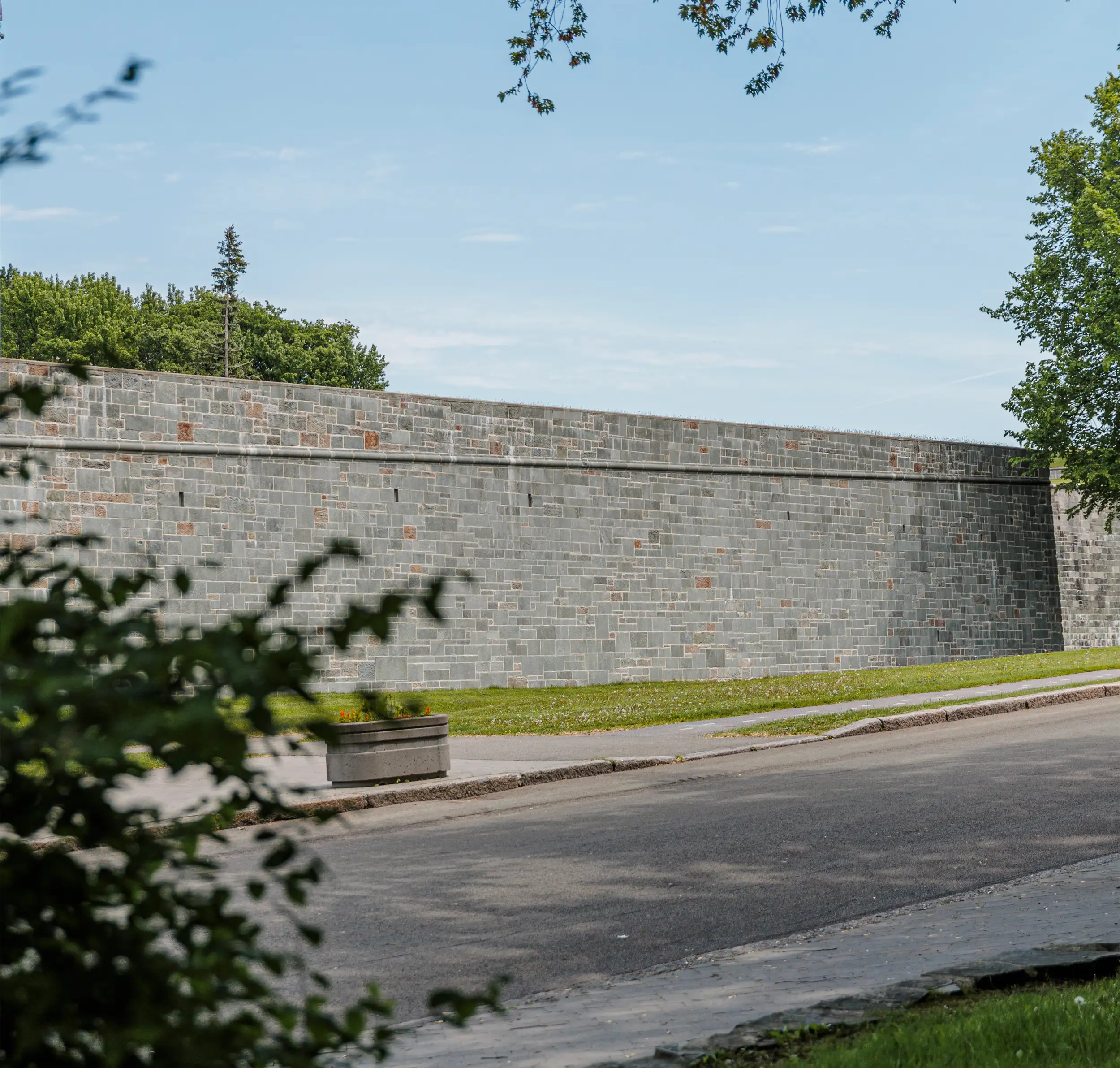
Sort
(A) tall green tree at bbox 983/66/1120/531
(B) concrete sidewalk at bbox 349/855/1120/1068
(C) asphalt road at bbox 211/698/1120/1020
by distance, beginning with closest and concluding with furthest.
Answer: (B) concrete sidewalk at bbox 349/855/1120/1068, (C) asphalt road at bbox 211/698/1120/1020, (A) tall green tree at bbox 983/66/1120/531

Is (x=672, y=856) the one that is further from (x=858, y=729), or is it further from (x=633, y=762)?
(x=858, y=729)

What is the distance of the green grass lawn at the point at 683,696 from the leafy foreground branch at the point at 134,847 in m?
13.8

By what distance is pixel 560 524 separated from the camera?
25.5 meters

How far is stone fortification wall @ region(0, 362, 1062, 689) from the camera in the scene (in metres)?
21.4

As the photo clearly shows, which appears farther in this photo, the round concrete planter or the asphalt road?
the round concrete planter

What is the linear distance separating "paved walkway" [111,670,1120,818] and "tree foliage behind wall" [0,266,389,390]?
1824 inches

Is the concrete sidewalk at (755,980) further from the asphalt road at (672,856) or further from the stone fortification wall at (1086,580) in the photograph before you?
the stone fortification wall at (1086,580)

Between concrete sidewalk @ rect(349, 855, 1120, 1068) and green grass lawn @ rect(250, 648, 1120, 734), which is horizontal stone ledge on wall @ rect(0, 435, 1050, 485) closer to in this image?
green grass lawn @ rect(250, 648, 1120, 734)

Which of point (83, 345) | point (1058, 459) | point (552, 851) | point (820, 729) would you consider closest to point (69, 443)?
point (820, 729)

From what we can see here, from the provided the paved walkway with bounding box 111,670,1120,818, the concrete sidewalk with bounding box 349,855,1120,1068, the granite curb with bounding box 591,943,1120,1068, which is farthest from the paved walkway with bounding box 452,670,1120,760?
the granite curb with bounding box 591,943,1120,1068

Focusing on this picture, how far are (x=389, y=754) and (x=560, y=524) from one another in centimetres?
1394

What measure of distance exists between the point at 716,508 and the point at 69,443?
13630 millimetres

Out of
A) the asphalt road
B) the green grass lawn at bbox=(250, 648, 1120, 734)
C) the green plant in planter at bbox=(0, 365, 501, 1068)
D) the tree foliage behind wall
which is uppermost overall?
the tree foliage behind wall

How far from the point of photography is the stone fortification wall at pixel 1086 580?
33156 millimetres
